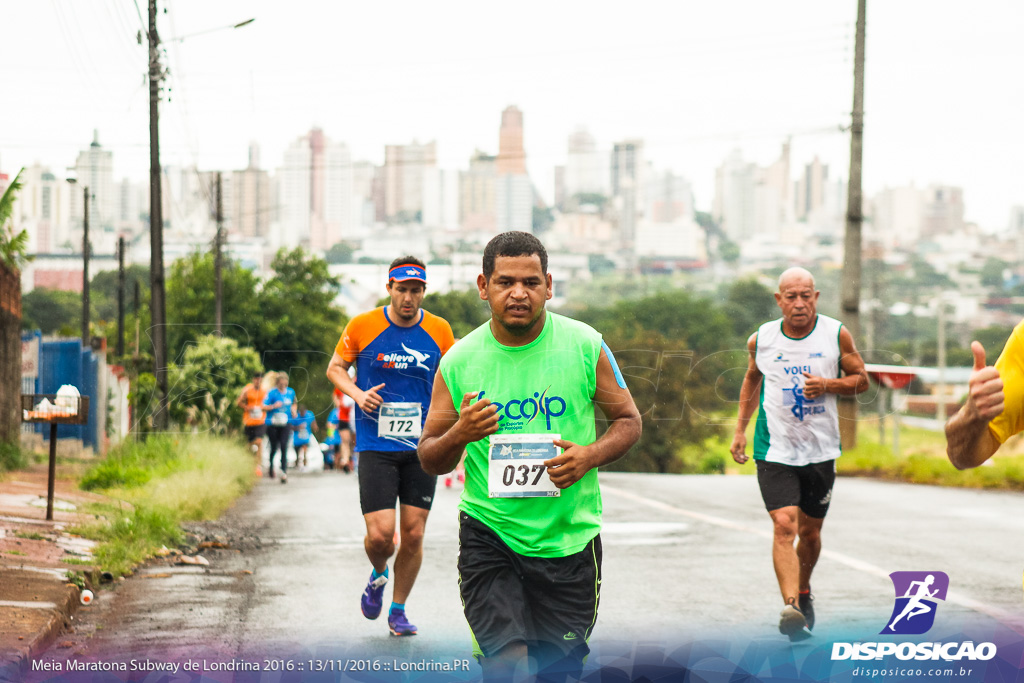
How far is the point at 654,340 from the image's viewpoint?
987 cm

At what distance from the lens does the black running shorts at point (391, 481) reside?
6.66 meters

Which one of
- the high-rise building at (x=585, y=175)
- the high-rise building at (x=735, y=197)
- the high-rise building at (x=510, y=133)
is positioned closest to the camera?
the high-rise building at (x=510, y=133)

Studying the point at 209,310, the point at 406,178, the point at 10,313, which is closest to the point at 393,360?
the point at 10,313

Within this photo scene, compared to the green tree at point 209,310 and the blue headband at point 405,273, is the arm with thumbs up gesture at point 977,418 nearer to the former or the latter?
the blue headband at point 405,273

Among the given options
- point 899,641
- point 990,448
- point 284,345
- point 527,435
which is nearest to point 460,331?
point 284,345

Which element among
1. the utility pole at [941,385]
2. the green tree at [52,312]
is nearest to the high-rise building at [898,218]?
the utility pole at [941,385]

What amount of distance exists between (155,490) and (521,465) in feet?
25.3

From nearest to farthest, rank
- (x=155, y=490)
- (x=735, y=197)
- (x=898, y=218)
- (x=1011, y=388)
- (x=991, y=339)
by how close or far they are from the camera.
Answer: (x=1011, y=388) < (x=991, y=339) < (x=155, y=490) < (x=735, y=197) < (x=898, y=218)

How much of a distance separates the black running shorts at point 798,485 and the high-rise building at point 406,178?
28.5ft

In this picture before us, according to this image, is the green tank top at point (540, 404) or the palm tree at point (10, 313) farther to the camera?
the palm tree at point (10, 313)

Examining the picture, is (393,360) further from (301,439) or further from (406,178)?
(406,178)

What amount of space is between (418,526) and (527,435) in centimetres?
288

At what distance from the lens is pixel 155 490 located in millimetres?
10859

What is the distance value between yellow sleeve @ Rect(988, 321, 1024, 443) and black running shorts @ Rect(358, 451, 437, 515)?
379 centimetres
